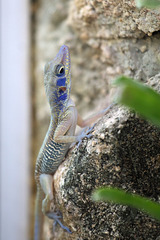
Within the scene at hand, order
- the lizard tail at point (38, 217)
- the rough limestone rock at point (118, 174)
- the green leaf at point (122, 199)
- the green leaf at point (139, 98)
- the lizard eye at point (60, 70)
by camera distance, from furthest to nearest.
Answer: the lizard tail at point (38, 217)
the lizard eye at point (60, 70)
the rough limestone rock at point (118, 174)
the green leaf at point (122, 199)
the green leaf at point (139, 98)

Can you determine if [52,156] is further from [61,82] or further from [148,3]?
[148,3]

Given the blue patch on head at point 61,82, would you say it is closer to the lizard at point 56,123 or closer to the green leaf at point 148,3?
the lizard at point 56,123

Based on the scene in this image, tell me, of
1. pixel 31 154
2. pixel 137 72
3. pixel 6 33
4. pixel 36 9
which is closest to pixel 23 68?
pixel 6 33

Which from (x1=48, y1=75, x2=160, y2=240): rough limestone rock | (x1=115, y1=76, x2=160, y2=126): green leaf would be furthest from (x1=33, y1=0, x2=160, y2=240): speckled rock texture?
(x1=115, y1=76, x2=160, y2=126): green leaf

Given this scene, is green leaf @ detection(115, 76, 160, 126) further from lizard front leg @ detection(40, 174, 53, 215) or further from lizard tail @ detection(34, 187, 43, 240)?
lizard tail @ detection(34, 187, 43, 240)

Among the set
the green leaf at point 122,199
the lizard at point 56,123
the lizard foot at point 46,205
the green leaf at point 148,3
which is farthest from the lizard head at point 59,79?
the green leaf at point 122,199

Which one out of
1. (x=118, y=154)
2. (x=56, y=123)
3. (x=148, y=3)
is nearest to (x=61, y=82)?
(x=56, y=123)
